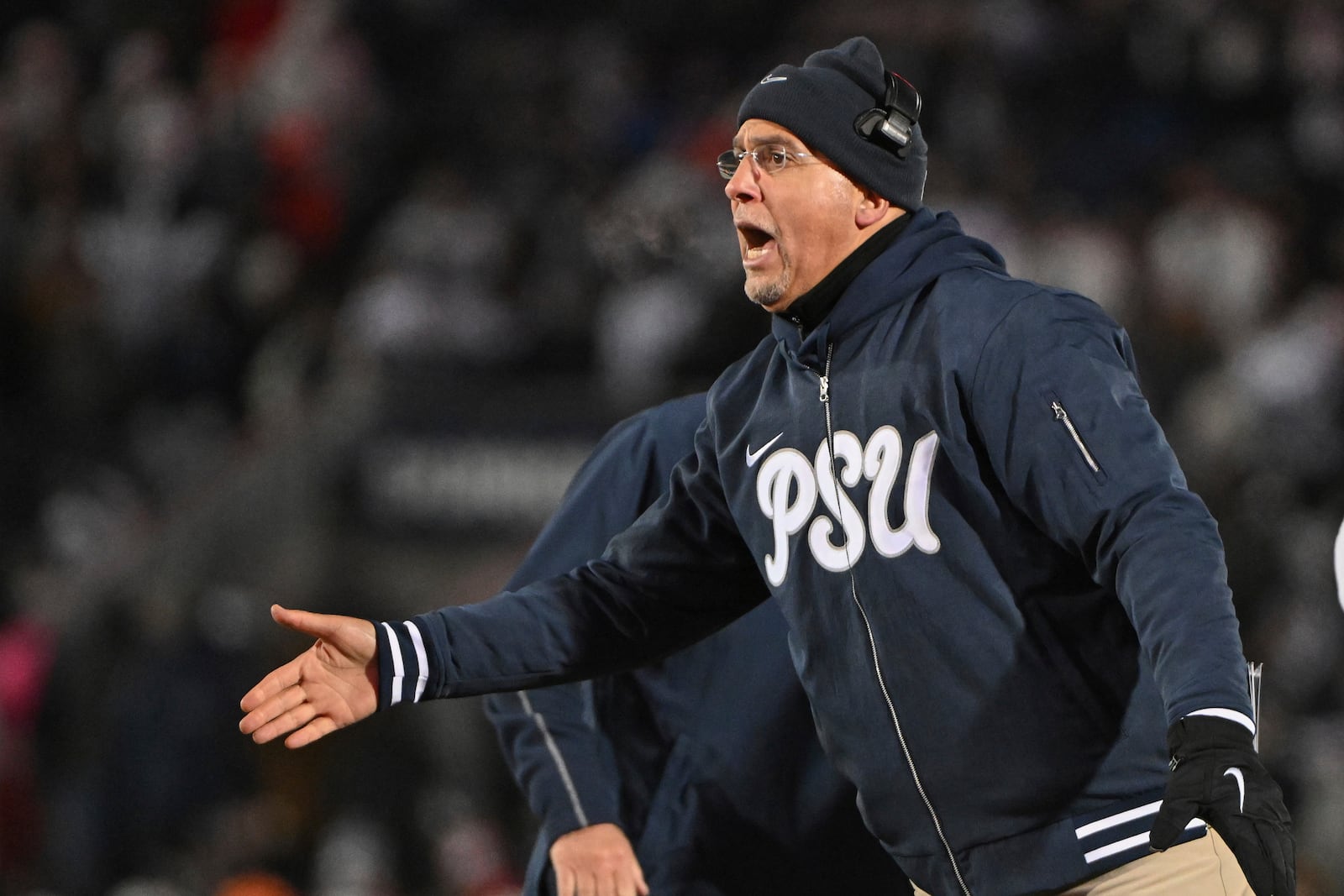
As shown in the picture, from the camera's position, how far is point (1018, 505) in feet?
9.28

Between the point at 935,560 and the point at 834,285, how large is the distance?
0.53 metres

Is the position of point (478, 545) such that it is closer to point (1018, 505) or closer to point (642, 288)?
point (642, 288)

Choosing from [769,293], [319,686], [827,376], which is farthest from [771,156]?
[319,686]

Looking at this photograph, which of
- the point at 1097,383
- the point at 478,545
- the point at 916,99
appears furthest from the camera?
the point at 478,545

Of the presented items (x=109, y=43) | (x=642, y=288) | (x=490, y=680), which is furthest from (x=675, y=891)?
(x=109, y=43)

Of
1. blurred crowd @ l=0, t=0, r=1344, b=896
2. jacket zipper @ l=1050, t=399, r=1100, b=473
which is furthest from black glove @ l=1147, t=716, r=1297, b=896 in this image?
blurred crowd @ l=0, t=0, r=1344, b=896

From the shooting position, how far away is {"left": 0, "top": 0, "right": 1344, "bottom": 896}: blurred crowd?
27.3ft

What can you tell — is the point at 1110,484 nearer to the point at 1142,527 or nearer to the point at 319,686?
the point at 1142,527

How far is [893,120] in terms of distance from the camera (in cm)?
329

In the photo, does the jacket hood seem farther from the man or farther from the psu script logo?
the psu script logo

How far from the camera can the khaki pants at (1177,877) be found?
287 centimetres

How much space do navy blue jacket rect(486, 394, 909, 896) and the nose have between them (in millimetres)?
907

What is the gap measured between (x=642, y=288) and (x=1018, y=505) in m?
7.09

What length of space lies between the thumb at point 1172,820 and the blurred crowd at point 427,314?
15.1 feet
